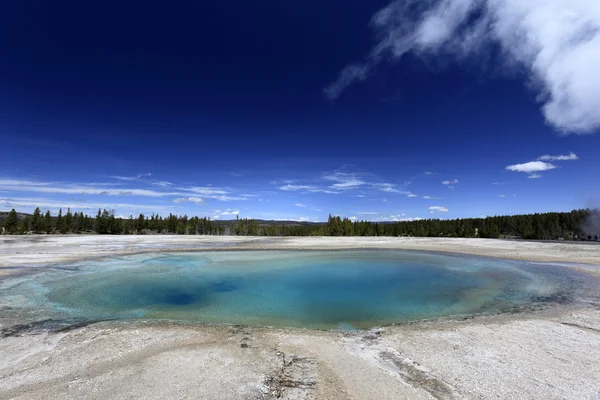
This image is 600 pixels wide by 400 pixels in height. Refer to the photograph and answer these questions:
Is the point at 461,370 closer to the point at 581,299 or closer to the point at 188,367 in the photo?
the point at 188,367

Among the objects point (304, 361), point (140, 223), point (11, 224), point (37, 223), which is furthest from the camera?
point (140, 223)

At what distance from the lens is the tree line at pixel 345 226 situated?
71375 mm

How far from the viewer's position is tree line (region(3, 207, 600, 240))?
71375mm

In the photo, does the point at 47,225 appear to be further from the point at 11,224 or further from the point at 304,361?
the point at 304,361

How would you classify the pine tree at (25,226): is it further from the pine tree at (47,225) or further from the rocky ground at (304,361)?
the rocky ground at (304,361)

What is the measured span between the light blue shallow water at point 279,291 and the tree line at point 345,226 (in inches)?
2549

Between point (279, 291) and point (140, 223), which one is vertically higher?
point (140, 223)

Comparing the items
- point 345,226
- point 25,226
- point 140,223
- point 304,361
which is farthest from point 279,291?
point 140,223

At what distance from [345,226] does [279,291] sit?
82.8 m

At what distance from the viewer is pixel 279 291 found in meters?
13.9

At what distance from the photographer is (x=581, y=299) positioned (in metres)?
10.6

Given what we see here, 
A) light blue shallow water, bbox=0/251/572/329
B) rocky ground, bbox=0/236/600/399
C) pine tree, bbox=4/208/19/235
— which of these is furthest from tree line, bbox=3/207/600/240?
rocky ground, bbox=0/236/600/399

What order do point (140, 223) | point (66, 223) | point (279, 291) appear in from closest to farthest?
point (279, 291), point (66, 223), point (140, 223)

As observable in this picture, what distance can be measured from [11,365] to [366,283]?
13619 mm
